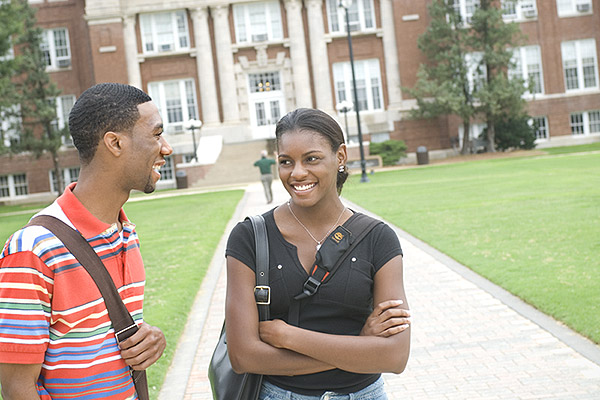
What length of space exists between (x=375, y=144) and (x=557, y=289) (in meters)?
34.0

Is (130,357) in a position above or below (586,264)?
above

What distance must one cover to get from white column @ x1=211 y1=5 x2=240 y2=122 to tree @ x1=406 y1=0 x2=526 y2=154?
34.1 ft

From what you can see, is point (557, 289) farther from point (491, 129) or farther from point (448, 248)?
point (491, 129)

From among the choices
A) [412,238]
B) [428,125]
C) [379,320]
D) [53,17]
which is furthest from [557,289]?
[53,17]

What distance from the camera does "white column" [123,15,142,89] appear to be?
4647cm

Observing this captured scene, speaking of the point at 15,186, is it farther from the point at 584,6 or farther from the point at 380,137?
the point at 584,6

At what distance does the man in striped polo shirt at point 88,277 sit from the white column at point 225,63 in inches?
1730

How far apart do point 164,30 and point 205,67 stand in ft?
11.3

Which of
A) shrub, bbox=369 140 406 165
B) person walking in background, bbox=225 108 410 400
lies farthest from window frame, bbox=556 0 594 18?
person walking in background, bbox=225 108 410 400

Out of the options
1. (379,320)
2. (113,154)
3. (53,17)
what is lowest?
(379,320)

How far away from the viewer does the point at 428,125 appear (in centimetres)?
4631

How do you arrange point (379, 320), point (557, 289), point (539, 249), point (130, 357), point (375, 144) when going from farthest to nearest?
point (375, 144)
point (539, 249)
point (557, 289)
point (379, 320)
point (130, 357)

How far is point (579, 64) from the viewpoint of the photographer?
48.0m

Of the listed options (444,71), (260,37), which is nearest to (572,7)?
(444,71)
